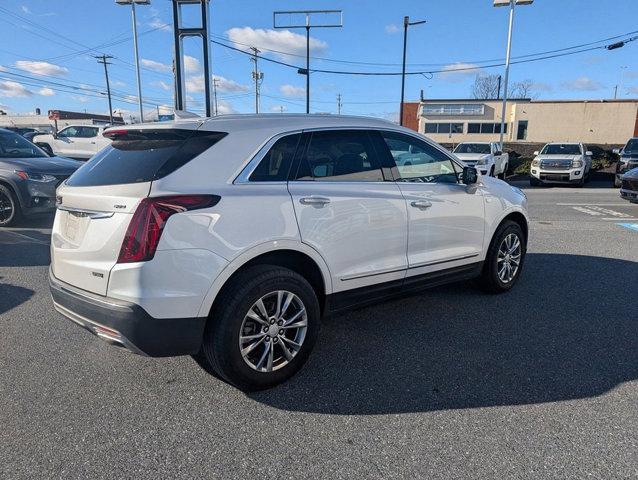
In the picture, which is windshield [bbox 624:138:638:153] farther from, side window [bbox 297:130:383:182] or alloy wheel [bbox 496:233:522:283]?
side window [bbox 297:130:383:182]

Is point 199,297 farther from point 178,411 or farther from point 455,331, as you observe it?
point 455,331

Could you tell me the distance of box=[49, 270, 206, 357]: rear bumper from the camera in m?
2.65

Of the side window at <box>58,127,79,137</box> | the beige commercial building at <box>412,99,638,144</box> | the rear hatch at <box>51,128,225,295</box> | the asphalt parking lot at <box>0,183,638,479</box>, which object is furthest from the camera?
the beige commercial building at <box>412,99,638,144</box>

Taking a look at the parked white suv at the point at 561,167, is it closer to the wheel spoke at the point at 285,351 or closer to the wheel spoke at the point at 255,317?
the wheel spoke at the point at 285,351

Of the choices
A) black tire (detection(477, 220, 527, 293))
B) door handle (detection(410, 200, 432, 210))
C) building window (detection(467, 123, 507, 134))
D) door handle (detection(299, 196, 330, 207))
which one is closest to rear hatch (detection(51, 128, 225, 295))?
door handle (detection(299, 196, 330, 207))

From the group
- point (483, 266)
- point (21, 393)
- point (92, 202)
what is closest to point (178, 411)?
point (21, 393)

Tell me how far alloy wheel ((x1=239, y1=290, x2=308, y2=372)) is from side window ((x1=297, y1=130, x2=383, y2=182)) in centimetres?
87

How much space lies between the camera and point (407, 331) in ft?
13.4

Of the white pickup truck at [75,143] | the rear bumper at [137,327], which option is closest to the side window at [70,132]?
the white pickup truck at [75,143]

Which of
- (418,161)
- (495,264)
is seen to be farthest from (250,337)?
(495,264)

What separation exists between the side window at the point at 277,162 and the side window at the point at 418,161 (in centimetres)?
96

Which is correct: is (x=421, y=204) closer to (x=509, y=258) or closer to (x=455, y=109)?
(x=509, y=258)

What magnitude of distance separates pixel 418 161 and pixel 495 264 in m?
1.50

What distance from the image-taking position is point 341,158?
140 inches
